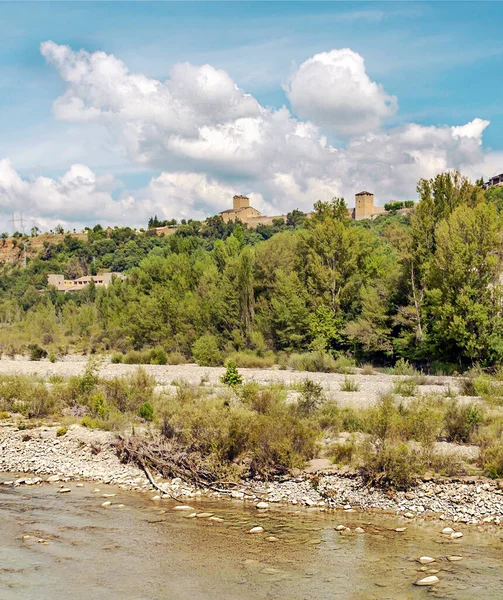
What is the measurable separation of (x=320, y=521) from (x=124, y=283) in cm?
4999

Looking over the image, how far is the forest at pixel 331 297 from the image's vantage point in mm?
26016

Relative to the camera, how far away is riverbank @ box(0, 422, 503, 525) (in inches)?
431

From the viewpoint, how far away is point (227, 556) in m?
9.30

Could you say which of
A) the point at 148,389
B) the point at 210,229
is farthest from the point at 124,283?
the point at 210,229

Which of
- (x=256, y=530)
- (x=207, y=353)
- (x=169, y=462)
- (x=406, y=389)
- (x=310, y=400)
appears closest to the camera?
(x=256, y=530)

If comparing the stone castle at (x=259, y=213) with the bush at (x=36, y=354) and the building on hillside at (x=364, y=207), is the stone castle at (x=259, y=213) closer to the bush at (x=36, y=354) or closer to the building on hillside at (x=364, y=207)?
the building on hillside at (x=364, y=207)

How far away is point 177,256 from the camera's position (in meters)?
47.7

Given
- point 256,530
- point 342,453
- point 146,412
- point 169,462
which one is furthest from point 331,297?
point 256,530

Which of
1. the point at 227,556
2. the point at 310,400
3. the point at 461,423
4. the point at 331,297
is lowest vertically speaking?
the point at 227,556

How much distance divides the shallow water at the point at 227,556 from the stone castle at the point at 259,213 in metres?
97.6

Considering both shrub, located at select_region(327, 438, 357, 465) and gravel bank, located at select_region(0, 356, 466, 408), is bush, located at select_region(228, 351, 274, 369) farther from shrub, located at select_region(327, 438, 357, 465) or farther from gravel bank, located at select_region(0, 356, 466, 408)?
shrub, located at select_region(327, 438, 357, 465)

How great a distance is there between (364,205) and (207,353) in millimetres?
89293

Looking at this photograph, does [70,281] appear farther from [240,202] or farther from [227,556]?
[227,556]

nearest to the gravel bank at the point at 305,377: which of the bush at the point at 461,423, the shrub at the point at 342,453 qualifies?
the bush at the point at 461,423
